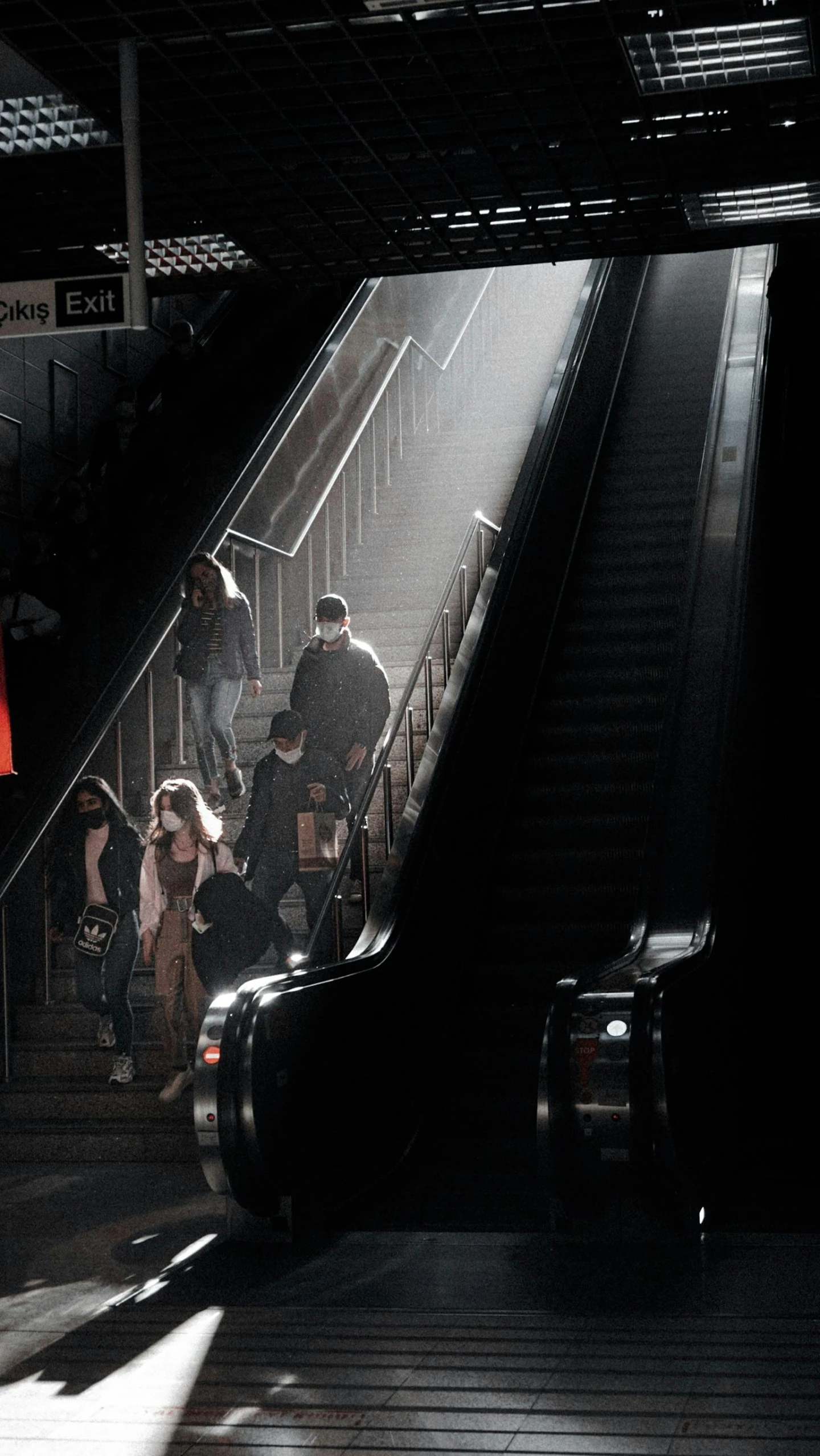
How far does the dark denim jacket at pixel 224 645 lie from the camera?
1022cm

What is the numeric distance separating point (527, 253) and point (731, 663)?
308cm

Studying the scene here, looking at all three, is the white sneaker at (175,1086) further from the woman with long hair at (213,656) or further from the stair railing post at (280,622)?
the stair railing post at (280,622)

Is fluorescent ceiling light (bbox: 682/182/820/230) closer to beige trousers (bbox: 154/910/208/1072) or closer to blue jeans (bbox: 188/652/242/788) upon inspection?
beige trousers (bbox: 154/910/208/1072)

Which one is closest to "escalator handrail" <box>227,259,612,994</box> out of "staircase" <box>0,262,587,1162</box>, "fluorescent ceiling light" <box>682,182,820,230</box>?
"staircase" <box>0,262,587,1162</box>

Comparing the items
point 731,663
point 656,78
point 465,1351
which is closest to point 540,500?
point 731,663

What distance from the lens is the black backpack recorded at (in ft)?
26.6

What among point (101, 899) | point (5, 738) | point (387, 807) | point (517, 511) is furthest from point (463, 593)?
point (5, 738)

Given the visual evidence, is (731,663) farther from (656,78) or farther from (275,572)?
(275,572)

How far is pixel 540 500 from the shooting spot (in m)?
11.5

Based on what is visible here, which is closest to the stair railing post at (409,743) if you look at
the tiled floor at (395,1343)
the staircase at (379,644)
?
the staircase at (379,644)

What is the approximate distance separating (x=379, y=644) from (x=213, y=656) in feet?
5.63

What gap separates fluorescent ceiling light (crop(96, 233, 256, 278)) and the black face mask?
3.28 m

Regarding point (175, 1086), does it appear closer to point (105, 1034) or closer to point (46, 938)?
point (105, 1034)

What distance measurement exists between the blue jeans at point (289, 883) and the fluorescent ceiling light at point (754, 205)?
4.09m
